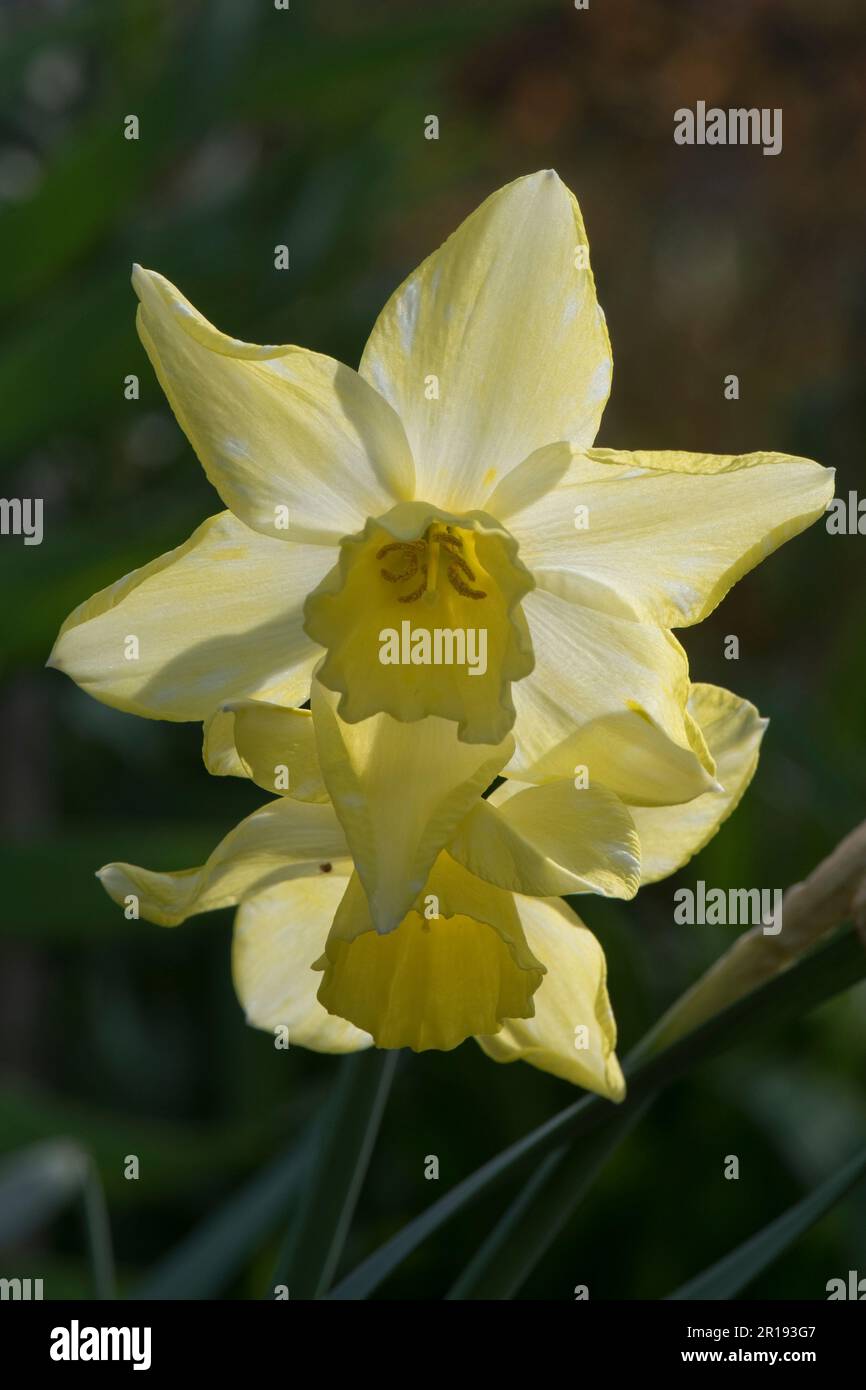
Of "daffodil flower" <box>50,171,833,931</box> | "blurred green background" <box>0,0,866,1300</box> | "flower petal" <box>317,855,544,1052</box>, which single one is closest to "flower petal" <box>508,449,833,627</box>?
"daffodil flower" <box>50,171,833,931</box>

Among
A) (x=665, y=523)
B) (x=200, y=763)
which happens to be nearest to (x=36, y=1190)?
(x=665, y=523)

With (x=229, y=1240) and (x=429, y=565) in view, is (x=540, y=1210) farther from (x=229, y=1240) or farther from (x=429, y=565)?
(x=229, y=1240)

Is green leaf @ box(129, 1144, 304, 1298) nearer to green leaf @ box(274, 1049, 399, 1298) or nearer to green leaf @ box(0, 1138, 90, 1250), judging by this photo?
green leaf @ box(0, 1138, 90, 1250)

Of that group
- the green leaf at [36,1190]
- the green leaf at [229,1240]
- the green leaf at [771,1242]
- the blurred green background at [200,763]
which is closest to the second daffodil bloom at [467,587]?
the green leaf at [771,1242]

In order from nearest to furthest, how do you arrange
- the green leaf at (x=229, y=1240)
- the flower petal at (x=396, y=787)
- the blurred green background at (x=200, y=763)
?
the flower petal at (x=396, y=787) < the green leaf at (x=229, y=1240) < the blurred green background at (x=200, y=763)

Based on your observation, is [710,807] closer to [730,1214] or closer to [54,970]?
[730,1214]

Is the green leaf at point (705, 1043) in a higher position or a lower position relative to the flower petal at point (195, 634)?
lower

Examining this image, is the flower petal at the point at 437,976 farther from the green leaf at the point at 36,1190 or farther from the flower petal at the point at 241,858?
the green leaf at the point at 36,1190

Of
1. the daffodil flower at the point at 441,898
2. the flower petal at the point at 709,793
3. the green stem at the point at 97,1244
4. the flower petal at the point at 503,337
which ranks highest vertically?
the flower petal at the point at 503,337
